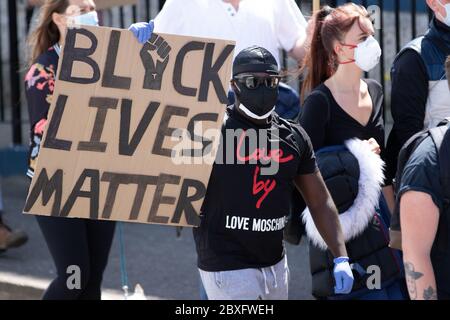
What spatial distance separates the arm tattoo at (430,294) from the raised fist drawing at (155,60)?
5.01 feet

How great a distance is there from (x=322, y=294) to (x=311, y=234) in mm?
280

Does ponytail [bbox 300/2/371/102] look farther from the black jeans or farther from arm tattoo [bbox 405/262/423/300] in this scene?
arm tattoo [bbox 405/262/423/300]

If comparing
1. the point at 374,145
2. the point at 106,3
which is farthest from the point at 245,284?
the point at 106,3

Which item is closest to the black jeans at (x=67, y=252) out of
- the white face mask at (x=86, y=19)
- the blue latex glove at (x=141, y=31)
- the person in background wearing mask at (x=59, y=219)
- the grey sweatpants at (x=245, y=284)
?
the person in background wearing mask at (x=59, y=219)

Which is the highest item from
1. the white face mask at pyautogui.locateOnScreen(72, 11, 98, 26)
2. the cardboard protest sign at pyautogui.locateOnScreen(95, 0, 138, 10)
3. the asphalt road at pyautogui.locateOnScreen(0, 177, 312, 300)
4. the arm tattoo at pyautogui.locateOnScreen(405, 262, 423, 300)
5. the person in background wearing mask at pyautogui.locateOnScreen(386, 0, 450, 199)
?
the white face mask at pyautogui.locateOnScreen(72, 11, 98, 26)

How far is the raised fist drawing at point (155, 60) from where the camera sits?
4902mm

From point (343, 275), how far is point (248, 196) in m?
0.54

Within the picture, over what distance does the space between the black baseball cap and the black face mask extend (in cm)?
7

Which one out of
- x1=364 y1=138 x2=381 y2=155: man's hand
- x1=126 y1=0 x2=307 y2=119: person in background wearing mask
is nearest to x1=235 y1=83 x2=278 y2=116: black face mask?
x1=364 y1=138 x2=381 y2=155: man's hand

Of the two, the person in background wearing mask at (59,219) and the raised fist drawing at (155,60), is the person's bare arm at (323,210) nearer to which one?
the raised fist drawing at (155,60)

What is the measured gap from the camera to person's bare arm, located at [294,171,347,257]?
490cm
